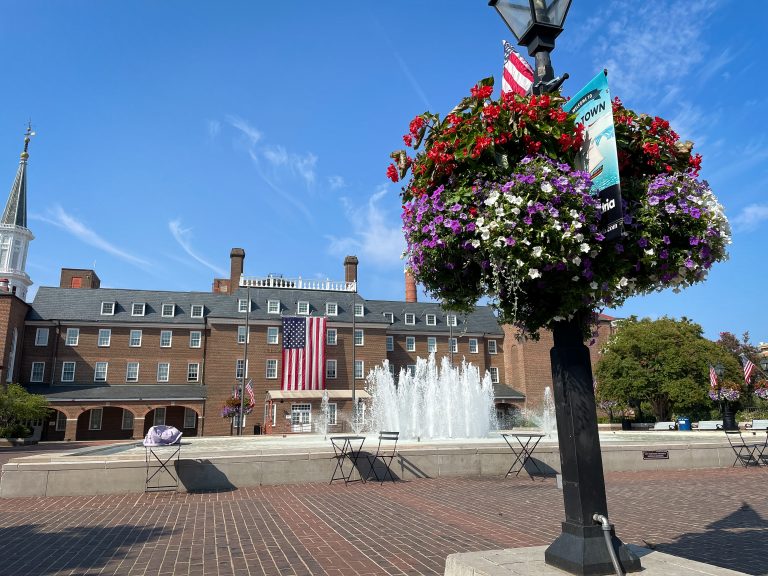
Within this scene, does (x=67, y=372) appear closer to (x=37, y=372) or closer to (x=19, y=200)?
(x=37, y=372)

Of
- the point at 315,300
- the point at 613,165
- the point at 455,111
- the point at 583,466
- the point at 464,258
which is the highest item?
the point at 315,300

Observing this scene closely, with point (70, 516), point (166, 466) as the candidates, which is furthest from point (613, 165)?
point (166, 466)

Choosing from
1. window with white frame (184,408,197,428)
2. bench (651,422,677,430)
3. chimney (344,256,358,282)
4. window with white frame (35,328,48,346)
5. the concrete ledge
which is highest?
chimney (344,256,358,282)

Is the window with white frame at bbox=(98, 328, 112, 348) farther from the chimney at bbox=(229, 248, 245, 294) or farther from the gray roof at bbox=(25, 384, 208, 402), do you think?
the chimney at bbox=(229, 248, 245, 294)

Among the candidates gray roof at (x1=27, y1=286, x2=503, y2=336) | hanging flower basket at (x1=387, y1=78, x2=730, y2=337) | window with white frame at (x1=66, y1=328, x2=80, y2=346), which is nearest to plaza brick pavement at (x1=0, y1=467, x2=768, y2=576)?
hanging flower basket at (x1=387, y1=78, x2=730, y2=337)

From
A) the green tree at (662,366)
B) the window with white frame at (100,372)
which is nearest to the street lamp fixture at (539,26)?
the green tree at (662,366)

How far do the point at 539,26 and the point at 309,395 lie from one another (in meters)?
43.2

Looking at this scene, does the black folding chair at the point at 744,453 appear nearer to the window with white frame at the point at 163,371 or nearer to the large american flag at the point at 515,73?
the large american flag at the point at 515,73

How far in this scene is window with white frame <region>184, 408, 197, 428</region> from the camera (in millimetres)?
46716

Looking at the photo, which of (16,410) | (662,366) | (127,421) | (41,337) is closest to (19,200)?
(41,337)

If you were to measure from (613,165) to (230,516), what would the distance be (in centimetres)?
814

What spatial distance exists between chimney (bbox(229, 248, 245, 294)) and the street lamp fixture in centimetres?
5075

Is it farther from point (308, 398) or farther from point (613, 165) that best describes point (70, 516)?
point (308, 398)

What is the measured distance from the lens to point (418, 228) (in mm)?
4191
